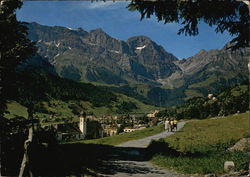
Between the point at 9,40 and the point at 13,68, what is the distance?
1.81 m

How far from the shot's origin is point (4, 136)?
1407cm

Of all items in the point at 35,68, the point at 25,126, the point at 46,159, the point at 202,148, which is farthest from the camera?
the point at 202,148

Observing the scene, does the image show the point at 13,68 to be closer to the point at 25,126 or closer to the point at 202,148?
the point at 25,126

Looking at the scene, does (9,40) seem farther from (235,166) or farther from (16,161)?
(235,166)

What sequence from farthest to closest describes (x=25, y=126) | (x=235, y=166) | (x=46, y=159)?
(x=25, y=126) → (x=235, y=166) → (x=46, y=159)

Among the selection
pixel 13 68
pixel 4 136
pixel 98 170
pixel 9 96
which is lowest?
pixel 98 170

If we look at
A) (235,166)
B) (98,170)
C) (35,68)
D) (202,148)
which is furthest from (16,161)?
(202,148)

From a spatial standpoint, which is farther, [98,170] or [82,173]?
[98,170]

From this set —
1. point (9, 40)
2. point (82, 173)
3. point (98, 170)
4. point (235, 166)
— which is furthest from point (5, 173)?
point (235, 166)

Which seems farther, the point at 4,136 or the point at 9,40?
the point at 9,40

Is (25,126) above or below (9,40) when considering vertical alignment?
below

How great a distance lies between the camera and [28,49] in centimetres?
1538

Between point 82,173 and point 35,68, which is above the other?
point 35,68

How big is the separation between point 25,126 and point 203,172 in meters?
9.88
